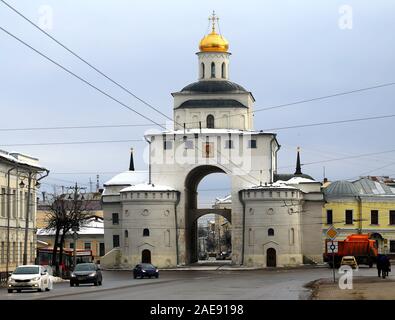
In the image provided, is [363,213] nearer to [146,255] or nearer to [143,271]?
[146,255]

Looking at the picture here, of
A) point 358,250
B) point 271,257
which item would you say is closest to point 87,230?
point 271,257

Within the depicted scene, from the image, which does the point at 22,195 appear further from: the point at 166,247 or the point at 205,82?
the point at 205,82

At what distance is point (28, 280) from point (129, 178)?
239 feet

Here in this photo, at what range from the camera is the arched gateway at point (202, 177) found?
101875mm

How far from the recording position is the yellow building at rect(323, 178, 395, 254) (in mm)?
116812

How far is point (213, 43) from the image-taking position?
110375 millimetres

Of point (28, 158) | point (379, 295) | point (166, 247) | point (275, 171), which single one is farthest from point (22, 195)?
point (275, 171)

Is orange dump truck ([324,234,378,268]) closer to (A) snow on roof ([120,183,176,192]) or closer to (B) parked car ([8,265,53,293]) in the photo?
(A) snow on roof ([120,183,176,192])

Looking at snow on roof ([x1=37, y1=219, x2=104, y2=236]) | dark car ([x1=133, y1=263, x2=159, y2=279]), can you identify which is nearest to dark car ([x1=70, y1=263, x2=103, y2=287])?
dark car ([x1=133, y1=263, x2=159, y2=279])

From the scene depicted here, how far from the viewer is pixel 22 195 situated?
70.8 metres

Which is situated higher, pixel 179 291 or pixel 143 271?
pixel 143 271

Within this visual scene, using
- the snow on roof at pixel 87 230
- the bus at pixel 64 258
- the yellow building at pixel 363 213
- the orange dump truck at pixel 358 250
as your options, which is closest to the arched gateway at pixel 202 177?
the bus at pixel 64 258

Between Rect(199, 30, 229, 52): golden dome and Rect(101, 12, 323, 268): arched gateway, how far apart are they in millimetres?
100
